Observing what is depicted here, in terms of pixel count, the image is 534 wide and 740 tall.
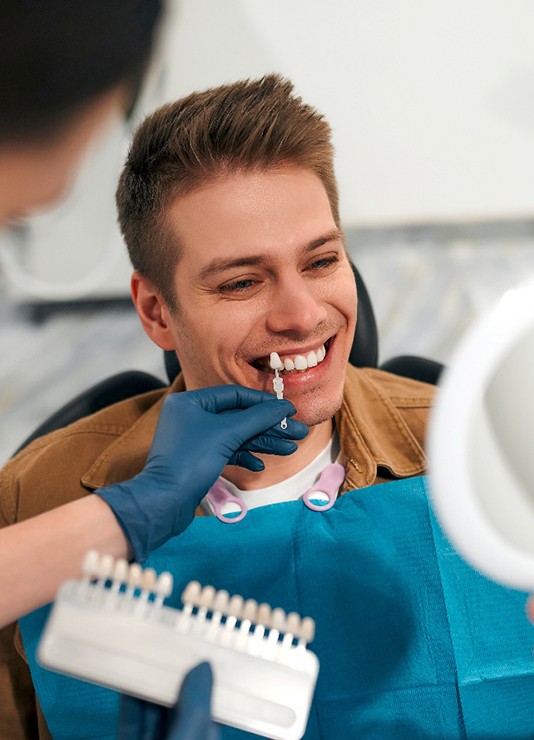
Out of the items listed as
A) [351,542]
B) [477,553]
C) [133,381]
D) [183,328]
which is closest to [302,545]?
[351,542]

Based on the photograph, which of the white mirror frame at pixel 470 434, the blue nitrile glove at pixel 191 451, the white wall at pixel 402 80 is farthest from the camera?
the white wall at pixel 402 80

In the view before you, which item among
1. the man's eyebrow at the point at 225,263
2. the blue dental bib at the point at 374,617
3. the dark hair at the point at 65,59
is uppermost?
the dark hair at the point at 65,59

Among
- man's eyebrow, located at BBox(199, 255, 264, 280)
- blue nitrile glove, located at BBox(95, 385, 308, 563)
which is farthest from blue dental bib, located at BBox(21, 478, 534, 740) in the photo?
man's eyebrow, located at BBox(199, 255, 264, 280)

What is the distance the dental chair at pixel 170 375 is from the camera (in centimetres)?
172

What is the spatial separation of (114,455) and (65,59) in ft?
2.66

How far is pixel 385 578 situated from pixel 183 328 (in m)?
0.53

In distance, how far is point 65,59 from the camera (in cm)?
82

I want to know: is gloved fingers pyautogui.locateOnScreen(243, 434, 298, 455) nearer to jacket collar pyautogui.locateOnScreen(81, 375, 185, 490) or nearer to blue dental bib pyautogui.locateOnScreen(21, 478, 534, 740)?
blue dental bib pyautogui.locateOnScreen(21, 478, 534, 740)

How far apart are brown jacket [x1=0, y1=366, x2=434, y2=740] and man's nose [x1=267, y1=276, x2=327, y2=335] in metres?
0.24

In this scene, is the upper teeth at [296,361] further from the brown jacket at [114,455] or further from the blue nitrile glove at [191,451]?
the brown jacket at [114,455]

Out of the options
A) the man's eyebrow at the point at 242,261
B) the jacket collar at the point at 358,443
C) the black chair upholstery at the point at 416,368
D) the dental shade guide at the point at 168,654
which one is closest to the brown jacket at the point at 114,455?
the jacket collar at the point at 358,443

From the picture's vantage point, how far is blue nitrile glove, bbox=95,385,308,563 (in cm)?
101

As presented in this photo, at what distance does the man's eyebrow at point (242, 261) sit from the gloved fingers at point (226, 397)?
0.20 m

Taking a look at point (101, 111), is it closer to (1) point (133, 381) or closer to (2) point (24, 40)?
(2) point (24, 40)
